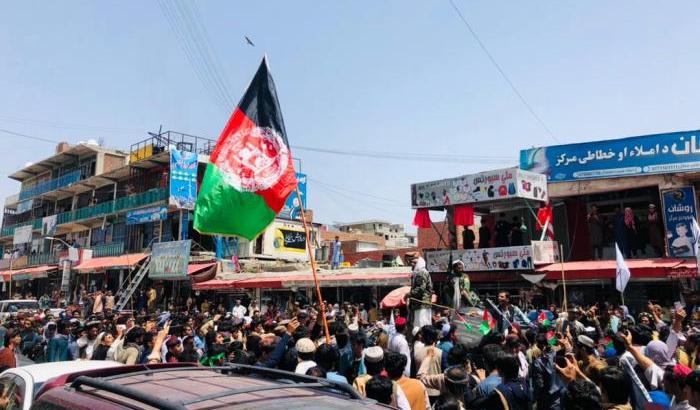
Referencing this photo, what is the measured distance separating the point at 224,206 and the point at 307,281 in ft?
43.0

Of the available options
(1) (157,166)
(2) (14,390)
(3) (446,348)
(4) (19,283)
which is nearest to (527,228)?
(3) (446,348)

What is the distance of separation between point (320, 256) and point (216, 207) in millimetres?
24676

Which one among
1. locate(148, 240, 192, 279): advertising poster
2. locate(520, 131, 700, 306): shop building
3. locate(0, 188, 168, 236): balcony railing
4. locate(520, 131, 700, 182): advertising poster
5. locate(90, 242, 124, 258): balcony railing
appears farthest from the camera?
locate(90, 242, 124, 258): balcony railing

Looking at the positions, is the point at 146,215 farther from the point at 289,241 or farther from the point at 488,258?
the point at 488,258

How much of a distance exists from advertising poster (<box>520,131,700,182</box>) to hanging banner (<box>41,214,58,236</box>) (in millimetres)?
36917

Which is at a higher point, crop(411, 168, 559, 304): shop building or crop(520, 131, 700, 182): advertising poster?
crop(520, 131, 700, 182): advertising poster

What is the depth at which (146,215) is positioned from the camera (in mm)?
31562

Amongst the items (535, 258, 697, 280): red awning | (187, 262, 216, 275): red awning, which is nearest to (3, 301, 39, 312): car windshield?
(187, 262, 216, 275): red awning

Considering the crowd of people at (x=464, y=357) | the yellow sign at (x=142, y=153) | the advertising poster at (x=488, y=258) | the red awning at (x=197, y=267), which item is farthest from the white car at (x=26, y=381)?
the yellow sign at (x=142, y=153)

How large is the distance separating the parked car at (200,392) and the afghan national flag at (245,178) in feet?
15.2

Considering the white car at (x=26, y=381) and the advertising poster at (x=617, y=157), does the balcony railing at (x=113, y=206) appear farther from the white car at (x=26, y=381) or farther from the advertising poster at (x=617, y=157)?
the white car at (x=26, y=381)

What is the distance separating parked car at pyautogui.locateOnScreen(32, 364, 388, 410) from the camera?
255cm

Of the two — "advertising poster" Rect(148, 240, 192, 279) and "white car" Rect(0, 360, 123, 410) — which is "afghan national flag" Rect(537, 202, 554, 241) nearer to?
"white car" Rect(0, 360, 123, 410)

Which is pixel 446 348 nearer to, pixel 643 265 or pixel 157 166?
pixel 643 265
